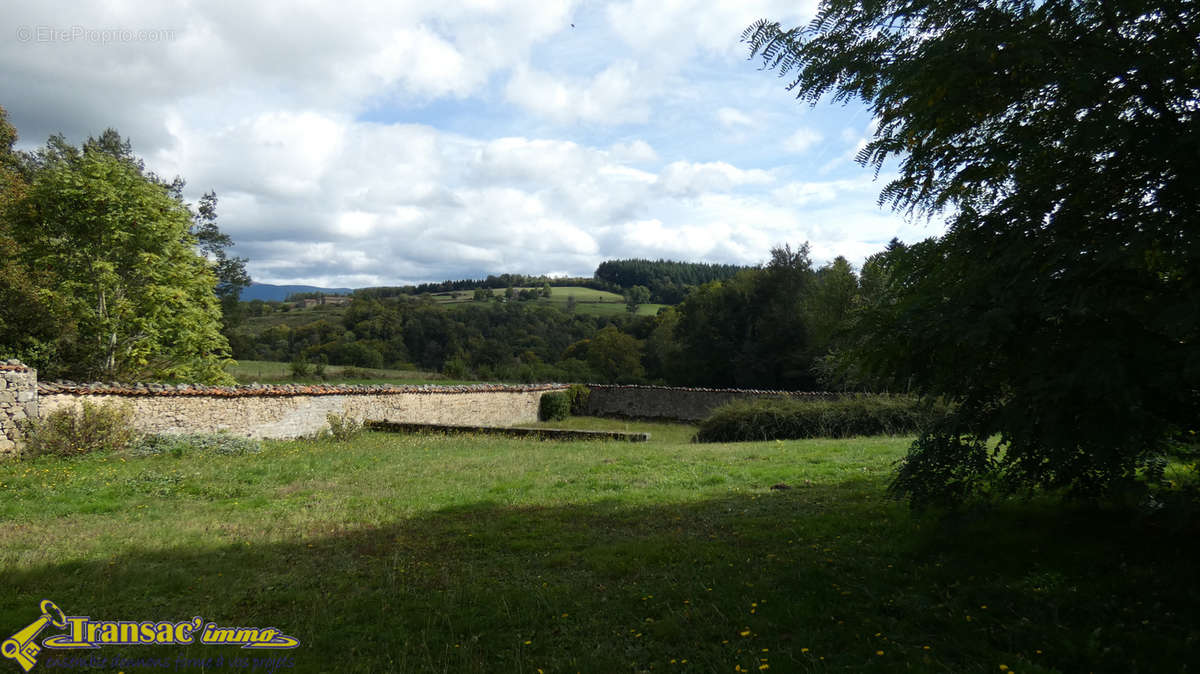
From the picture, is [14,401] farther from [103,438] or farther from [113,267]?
[113,267]

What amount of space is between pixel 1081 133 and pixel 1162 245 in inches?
34.7

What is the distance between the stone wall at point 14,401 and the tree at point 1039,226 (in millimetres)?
13442

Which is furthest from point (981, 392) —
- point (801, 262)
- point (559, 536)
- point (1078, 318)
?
point (801, 262)

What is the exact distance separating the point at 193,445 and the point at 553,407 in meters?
16.1

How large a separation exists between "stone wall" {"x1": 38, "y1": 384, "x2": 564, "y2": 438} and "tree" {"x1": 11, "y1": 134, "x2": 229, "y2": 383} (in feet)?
13.5

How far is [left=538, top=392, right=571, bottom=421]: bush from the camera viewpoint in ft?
89.2

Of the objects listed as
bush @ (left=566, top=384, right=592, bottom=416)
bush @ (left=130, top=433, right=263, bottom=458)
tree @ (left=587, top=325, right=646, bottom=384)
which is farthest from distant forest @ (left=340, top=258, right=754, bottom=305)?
bush @ (left=130, top=433, right=263, bottom=458)

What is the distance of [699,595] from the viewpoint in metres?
4.28

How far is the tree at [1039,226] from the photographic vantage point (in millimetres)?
3221

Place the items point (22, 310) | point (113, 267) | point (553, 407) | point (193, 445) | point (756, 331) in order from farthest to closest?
point (756, 331), point (553, 407), point (113, 267), point (22, 310), point (193, 445)

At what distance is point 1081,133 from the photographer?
361cm

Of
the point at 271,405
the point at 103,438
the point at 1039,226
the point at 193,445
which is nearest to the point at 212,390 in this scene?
the point at 271,405

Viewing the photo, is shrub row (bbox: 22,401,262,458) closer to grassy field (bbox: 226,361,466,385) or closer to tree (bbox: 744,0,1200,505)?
A: tree (bbox: 744,0,1200,505)

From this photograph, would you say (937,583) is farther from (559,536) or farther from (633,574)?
(559,536)
